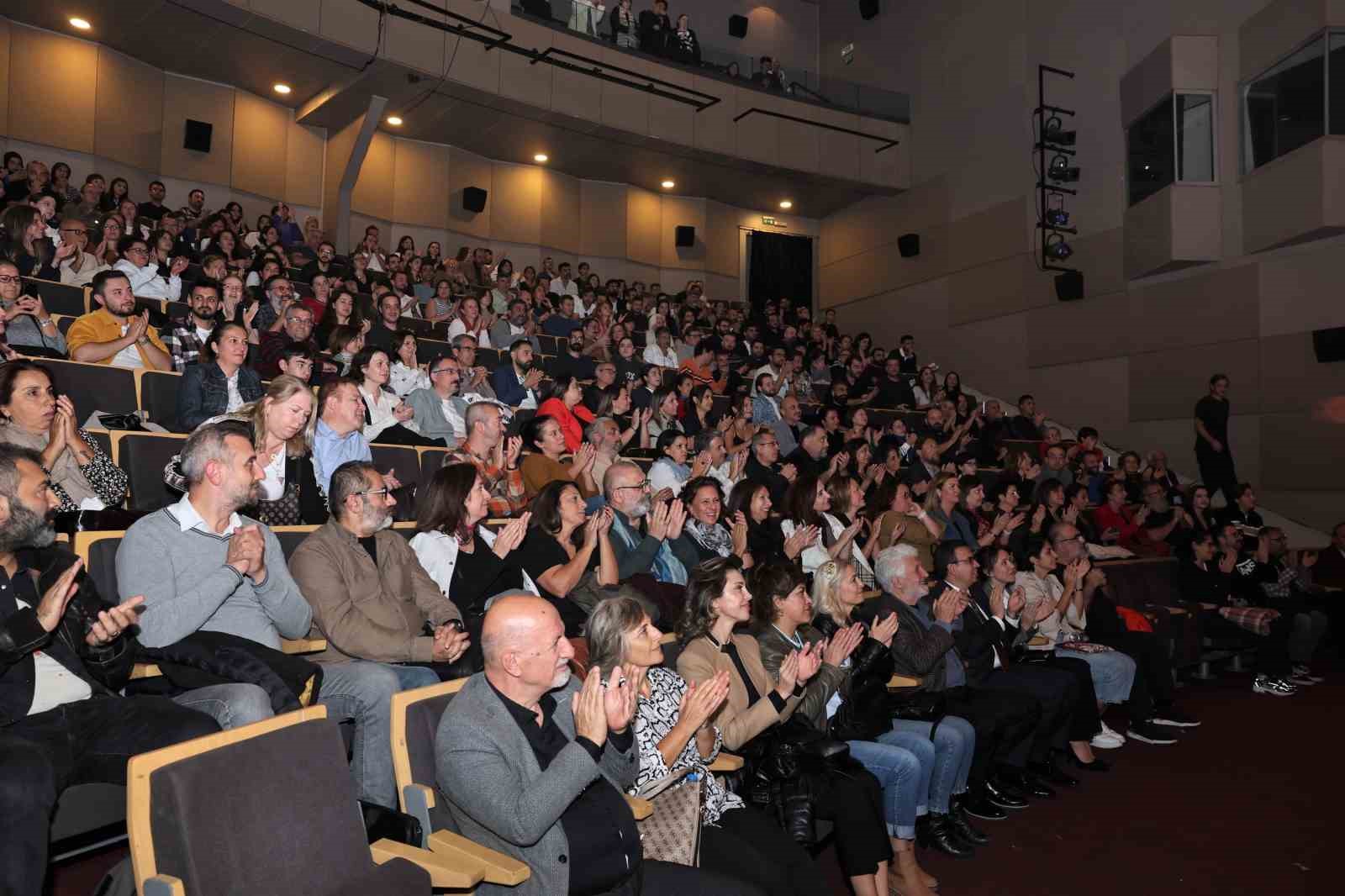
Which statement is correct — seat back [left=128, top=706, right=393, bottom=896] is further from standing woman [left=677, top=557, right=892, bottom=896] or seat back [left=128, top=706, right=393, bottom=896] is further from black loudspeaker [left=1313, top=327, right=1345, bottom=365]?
black loudspeaker [left=1313, top=327, right=1345, bottom=365]

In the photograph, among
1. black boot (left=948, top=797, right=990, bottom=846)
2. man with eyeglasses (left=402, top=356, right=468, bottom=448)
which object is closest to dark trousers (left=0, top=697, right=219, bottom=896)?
black boot (left=948, top=797, right=990, bottom=846)

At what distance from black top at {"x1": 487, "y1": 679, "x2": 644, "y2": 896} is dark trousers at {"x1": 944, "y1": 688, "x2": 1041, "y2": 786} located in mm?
1929

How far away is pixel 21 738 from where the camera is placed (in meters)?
1.77

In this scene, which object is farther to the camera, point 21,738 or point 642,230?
point 642,230

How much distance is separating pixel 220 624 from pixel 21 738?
1.89ft

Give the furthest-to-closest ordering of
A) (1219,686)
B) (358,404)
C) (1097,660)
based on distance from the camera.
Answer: (1219,686)
(1097,660)
(358,404)

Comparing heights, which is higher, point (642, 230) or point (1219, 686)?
point (642, 230)

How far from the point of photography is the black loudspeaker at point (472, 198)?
1145cm

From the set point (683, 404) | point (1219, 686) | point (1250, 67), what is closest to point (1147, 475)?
point (1219, 686)

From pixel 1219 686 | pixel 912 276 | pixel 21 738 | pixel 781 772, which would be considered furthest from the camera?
pixel 912 276

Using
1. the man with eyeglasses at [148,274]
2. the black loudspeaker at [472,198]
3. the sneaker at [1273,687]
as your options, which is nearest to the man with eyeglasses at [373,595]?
the man with eyeglasses at [148,274]

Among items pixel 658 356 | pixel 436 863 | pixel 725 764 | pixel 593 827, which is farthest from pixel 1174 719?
pixel 658 356

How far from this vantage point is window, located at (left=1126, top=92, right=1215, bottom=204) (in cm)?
856

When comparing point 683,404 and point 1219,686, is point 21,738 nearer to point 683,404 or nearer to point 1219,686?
point 683,404
